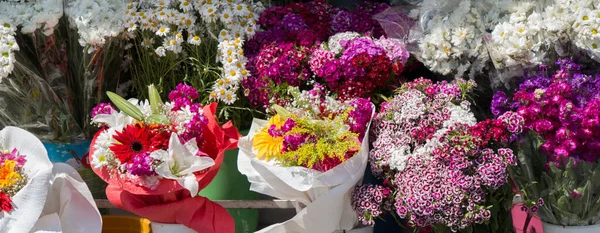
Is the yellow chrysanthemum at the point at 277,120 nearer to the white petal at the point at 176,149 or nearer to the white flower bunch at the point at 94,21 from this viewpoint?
the white petal at the point at 176,149

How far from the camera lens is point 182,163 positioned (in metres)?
2.76

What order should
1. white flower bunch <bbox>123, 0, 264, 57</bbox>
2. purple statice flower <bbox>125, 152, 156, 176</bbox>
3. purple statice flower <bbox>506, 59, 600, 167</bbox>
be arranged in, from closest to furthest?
purple statice flower <bbox>506, 59, 600, 167</bbox>
purple statice flower <bbox>125, 152, 156, 176</bbox>
white flower bunch <bbox>123, 0, 264, 57</bbox>

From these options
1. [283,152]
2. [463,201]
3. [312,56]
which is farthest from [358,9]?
[463,201]

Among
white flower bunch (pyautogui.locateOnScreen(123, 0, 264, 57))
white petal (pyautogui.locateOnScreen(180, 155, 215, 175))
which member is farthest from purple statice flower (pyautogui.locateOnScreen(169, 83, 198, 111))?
white flower bunch (pyautogui.locateOnScreen(123, 0, 264, 57))

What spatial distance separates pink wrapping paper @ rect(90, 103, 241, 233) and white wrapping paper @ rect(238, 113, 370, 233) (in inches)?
3.6

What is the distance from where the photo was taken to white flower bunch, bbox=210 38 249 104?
10.4 ft

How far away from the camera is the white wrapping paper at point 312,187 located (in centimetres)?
274

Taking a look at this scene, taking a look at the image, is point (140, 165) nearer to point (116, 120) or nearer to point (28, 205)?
point (116, 120)

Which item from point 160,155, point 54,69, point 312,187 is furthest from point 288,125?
point 54,69

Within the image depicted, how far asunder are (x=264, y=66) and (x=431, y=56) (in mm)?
641

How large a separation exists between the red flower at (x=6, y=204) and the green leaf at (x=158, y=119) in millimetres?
537

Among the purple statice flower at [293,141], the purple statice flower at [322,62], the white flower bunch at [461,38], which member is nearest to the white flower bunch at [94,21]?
the purple statice flower at [322,62]

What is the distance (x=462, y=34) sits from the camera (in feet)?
9.75

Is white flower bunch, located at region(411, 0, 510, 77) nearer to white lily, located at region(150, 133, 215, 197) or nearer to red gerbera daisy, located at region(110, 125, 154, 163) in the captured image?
white lily, located at region(150, 133, 215, 197)
